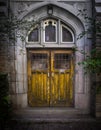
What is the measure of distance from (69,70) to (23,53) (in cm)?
171

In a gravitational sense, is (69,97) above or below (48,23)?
below

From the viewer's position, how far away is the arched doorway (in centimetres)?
873

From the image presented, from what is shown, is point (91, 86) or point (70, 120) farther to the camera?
point (91, 86)

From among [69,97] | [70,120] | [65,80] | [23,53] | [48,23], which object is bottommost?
[70,120]

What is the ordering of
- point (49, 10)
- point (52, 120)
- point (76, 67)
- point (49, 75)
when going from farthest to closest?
point (49, 75)
point (76, 67)
point (49, 10)
point (52, 120)

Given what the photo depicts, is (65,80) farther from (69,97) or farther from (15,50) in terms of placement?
(15,50)

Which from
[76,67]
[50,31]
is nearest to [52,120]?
[76,67]

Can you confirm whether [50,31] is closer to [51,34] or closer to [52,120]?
[51,34]

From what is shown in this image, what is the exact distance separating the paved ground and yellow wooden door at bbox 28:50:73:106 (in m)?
0.54

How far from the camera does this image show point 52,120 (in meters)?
7.82

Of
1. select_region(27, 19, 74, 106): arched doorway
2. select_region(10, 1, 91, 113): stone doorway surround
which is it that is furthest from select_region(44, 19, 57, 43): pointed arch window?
select_region(10, 1, 91, 113): stone doorway surround

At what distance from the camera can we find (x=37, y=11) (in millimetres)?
8516

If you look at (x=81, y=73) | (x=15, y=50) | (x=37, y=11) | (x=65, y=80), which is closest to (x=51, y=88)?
(x=65, y=80)

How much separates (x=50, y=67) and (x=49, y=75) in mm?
281
